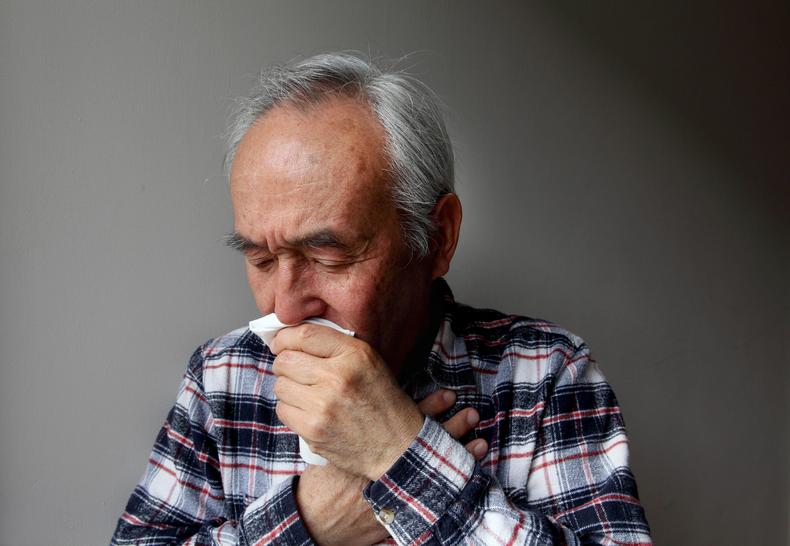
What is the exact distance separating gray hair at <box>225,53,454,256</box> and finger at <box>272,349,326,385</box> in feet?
0.97

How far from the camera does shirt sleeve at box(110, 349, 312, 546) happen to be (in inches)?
52.8

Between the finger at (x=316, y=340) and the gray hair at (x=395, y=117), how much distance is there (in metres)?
0.24

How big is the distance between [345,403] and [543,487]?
47 centimetres

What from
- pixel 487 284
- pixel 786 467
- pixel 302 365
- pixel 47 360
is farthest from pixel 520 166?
pixel 786 467

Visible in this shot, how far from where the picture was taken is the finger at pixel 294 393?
1.19 m

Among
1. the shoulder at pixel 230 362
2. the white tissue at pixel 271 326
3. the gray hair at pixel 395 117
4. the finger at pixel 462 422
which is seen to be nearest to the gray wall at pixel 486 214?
the shoulder at pixel 230 362

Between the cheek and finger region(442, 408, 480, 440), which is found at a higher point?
the cheek

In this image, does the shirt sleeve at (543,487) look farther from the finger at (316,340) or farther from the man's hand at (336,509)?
the finger at (316,340)

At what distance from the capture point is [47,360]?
56.3 inches

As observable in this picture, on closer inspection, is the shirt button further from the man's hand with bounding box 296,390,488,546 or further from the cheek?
the cheek

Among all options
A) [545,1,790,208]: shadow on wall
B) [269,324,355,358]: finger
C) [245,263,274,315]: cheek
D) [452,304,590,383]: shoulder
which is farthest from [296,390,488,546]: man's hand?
[545,1,790,208]: shadow on wall

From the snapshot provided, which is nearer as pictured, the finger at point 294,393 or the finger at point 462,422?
the finger at point 294,393

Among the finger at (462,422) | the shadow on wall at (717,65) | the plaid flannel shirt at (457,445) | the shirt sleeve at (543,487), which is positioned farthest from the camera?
the shadow on wall at (717,65)

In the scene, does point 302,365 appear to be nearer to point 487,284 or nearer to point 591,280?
point 487,284
